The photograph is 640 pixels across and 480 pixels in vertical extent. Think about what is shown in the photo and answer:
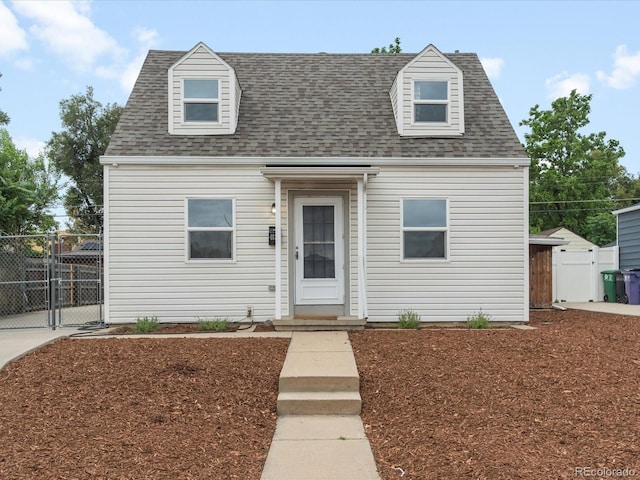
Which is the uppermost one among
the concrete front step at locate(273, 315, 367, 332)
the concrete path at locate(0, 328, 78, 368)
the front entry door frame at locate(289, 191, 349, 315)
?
the front entry door frame at locate(289, 191, 349, 315)

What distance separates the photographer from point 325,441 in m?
4.05

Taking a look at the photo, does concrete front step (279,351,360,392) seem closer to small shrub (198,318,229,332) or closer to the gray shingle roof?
small shrub (198,318,229,332)

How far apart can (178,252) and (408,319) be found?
4554mm

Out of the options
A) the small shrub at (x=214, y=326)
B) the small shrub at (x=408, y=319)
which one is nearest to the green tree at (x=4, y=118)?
the small shrub at (x=214, y=326)

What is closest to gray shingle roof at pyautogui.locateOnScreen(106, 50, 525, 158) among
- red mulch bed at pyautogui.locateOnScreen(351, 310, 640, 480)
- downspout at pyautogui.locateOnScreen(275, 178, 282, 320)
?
downspout at pyautogui.locateOnScreen(275, 178, 282, 320)

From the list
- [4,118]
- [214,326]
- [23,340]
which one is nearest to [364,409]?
[214,326]

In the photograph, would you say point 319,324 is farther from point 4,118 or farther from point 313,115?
point 4,118

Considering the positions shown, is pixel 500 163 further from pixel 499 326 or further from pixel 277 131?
pixel 277 131

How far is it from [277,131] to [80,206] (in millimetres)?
27607

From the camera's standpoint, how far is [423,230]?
9328mm

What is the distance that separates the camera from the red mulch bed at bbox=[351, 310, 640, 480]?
3486 mm

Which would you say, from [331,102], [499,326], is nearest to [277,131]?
[331,102]

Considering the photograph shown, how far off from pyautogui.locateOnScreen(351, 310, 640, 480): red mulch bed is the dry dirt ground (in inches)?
0.7

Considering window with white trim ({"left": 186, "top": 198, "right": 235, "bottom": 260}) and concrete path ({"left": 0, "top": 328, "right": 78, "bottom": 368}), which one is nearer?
concrete path ({"left": 0, "top": 328, "right": 78, "bottom": 368})
